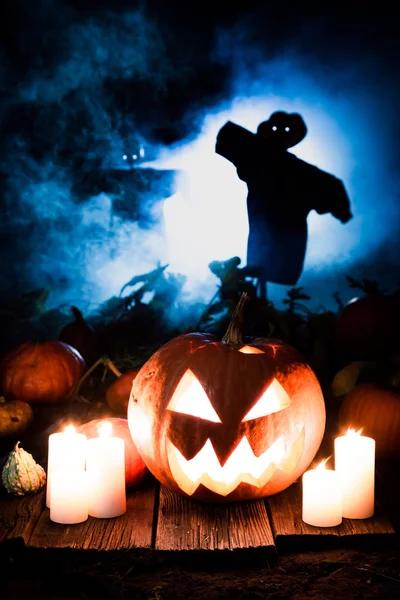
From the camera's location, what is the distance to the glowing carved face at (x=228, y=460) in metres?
1.68

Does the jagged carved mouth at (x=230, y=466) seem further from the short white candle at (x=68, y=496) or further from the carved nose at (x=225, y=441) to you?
the short white candle at (x=68, y=496)

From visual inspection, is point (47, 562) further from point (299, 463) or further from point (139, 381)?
point (299, 463)

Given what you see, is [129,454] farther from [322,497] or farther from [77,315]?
[77,315]

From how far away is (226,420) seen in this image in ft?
5.39

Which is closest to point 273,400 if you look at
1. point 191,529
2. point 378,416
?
point 191,529

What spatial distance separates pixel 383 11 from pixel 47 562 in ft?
10.8

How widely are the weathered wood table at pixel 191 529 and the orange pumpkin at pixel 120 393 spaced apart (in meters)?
0.80

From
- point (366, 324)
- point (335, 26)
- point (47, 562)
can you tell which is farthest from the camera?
point (335, 26)

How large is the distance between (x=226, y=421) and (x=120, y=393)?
0.99 m

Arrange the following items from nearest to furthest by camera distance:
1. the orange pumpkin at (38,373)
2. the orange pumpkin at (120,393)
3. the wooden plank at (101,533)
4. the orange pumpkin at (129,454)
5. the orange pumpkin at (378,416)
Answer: the wooden plank at (101,533) → the orange pumpkin at (129,454) → the orange pumpkin at (378,416) → the orange pumpkin at (120,393) → the orange pumpkin at (38,373)

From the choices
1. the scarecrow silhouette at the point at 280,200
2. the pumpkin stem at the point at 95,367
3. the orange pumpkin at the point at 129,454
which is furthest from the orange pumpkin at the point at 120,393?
the scarecrow silhouette at the point at 280,200

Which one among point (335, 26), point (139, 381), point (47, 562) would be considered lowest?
point (47, 562)

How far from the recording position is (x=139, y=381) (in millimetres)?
1816

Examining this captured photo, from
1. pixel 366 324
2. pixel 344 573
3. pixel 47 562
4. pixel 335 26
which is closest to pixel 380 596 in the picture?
pixel 344 573
